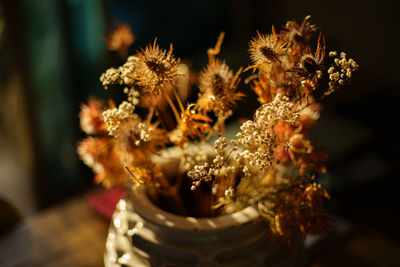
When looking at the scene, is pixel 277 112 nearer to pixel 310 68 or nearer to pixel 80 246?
pixel 310 68

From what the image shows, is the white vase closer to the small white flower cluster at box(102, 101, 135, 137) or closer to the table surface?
the small white flower cluster at box(102, 101, 135, 137)

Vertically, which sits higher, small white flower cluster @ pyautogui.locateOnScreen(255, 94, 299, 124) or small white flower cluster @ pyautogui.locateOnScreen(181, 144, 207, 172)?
small white flower cluster @ pyautogui.locateOnScreen(255, 94, 299, 124)

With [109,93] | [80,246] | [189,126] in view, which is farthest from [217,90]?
[109,93]

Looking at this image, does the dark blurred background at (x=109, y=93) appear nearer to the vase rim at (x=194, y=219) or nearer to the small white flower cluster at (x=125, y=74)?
the vase rim at (x=194, y=219)

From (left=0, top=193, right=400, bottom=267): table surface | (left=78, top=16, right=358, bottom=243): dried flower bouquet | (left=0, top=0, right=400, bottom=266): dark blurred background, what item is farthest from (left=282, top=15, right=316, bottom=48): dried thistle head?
(left=0, top=0, right=400, bottom=266): dark blurred background

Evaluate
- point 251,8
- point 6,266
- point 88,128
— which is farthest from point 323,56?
point 251,8

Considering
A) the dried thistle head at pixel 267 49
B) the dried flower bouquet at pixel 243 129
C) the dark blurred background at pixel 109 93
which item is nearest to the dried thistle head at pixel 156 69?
the dried flower bouquet at pixel 243 129

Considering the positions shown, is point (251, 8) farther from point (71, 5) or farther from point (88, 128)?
point (88, 128)
